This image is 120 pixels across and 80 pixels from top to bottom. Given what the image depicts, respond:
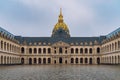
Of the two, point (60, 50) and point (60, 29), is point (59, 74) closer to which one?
point (60, 50)

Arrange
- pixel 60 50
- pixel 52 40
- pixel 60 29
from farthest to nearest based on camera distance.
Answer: pixel 60 29
pixel 52 40
pixel 60 50

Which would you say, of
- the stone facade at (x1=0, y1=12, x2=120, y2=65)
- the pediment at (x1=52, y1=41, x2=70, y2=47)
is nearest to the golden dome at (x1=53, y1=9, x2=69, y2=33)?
the stone facade at (x1=0, y1=12, x2=120, y2=65)

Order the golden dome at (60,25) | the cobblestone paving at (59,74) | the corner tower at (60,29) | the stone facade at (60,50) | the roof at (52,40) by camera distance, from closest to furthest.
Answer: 1. the cobblestone paving at (59,74)
2. the stone facade at (60,50)
3. the roof at (52,40)
4. the corner tower at (60,29)
5. the golden dome at (60,25)

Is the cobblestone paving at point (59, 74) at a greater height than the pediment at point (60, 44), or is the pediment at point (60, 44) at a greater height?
the pediment at point (60, 44)

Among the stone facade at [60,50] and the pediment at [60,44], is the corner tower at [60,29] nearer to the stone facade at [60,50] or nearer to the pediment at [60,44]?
the pediment at [60,44]

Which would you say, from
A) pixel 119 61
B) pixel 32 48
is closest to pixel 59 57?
pixel 32 48

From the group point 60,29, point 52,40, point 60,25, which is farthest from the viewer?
point 60,25

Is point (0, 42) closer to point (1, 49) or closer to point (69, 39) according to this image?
point (1, 49)

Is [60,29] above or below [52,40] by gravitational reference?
above

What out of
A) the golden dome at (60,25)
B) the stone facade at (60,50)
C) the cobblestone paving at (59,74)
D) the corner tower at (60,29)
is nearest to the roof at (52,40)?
the stone facade at (60,50)

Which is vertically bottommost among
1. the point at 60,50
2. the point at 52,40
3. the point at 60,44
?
the point at 60,50

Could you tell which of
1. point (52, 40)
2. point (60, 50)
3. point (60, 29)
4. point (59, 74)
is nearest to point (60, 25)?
point (60, 29)

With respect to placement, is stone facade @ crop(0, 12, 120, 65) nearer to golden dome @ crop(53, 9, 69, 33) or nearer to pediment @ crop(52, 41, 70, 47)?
pediment @ crop(52, 41, 70, 47)

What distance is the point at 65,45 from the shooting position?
118 metres
